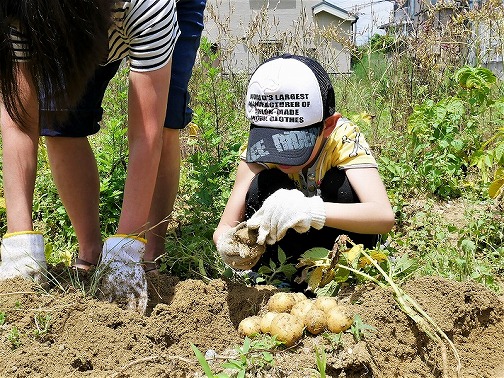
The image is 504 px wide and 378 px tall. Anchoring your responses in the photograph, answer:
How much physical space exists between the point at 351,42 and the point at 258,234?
2.89 meters

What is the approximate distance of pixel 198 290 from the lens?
201 centimetres

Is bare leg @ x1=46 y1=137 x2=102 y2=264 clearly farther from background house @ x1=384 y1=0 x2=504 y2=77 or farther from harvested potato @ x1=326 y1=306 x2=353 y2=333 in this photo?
background house @ x1=384 y1=0 x2=504 y2=77

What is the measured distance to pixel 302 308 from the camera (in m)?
1.81

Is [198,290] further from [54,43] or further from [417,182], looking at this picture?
[417,182]

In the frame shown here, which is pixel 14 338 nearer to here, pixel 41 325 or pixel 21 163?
pixel 41 325

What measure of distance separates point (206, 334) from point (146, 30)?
0.95 metres

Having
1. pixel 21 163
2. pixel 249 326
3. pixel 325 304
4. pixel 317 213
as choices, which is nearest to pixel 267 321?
pixel 249 326

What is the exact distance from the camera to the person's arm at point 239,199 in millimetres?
2328

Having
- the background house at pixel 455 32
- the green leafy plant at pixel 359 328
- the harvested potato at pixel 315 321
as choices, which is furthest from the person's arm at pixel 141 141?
the background house at pixel 455 32

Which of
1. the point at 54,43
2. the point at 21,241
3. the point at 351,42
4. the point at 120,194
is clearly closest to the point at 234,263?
the point at 21,241

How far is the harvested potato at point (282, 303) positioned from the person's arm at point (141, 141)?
1.56ft

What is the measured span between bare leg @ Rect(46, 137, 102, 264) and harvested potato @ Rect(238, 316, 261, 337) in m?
0.86

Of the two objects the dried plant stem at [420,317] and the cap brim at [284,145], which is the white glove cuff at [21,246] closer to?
the cap brim at [284,145]

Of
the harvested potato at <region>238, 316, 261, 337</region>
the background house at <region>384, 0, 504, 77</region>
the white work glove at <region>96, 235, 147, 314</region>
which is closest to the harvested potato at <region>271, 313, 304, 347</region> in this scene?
the harvested potato at <region>238, 316, 261, 337</region>
